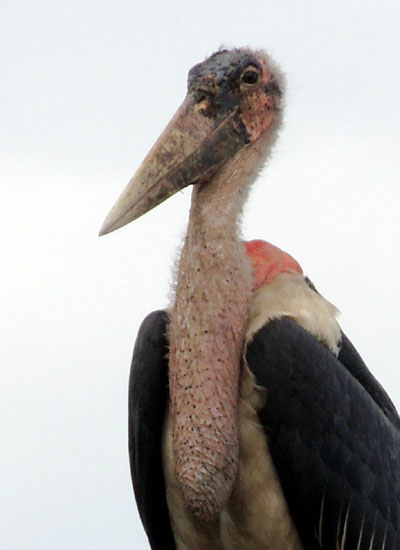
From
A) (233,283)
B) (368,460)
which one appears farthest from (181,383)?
(368,460)

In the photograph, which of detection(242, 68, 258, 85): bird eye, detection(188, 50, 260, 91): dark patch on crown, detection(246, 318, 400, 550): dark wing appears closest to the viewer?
detection(246, 318, 400, 550): dark wing

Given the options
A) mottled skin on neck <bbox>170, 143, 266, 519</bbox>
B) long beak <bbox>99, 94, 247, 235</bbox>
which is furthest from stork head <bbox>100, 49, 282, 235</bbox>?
mottled skin on neck <bbox>170, 143, 266, 519</bbox>

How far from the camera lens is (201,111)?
6.84m

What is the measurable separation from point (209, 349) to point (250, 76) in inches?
54.7

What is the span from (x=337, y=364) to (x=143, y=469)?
3.71ft

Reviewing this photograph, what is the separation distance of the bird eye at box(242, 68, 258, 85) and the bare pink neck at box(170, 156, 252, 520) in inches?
21.1

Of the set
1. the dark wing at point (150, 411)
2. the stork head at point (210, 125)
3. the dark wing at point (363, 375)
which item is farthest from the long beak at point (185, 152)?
the dark wing at point (363, 375)

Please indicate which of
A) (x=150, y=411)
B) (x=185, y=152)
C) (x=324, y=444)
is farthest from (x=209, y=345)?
(x=185, y=152)

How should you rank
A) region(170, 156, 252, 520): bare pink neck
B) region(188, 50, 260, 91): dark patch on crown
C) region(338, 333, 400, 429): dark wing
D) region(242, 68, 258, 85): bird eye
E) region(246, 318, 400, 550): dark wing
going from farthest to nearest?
region(338, 333, 400, 429): dark wing, region(242, 68, 258, 85): bird eye, region(188, 50, 260, 91): dark patch on crown, region(246, 318, 400, 550): dark wing, region(170, 156, 252, 520): bare pink neck

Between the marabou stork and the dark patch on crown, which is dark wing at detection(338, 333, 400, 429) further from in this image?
the dark patch on crown

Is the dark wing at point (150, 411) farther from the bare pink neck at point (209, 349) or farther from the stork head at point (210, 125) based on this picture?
the stork head at point (210, 125)

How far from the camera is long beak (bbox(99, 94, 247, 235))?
662 centimetres

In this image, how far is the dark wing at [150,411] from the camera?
22.8ft

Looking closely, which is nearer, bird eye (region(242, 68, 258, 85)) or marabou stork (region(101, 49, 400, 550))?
marabou stork (region(101, 49, 400, 550))
